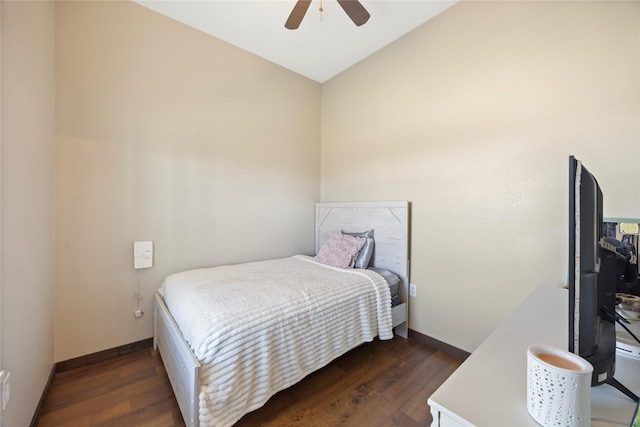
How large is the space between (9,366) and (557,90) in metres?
3.21

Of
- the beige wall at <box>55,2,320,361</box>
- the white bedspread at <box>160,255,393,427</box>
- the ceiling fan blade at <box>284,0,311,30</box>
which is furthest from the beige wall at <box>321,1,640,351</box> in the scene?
the beige wall at <box>55,2,320,361</box>

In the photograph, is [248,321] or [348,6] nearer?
[248,321]

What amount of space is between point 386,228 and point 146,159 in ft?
7.31

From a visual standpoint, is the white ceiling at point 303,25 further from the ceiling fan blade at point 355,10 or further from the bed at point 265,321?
the bed at point 265,321

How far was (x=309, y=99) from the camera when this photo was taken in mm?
3217

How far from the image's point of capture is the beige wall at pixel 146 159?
1.82 metres

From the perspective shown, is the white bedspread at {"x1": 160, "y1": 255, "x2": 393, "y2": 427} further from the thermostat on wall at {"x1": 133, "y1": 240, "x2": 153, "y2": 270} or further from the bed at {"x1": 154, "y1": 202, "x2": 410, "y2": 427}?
the thermostat on wall at {"x1": 133, "y1": 240, "x2": 153, "y2": 270}

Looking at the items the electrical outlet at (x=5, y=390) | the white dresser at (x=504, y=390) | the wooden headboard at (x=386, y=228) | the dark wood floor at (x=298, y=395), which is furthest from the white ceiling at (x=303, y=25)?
the dark wood floor at (x=298, y=395)

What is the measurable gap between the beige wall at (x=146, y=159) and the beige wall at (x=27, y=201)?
139 millimetres

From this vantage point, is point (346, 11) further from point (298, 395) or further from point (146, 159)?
point (298, 395)

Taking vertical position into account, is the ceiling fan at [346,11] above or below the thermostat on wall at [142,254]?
above

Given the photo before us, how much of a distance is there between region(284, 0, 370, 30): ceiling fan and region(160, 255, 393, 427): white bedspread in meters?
1.95

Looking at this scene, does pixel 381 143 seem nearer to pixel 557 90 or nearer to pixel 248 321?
pixel 557 90

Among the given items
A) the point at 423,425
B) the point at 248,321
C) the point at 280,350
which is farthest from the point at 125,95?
the point at 423,425
